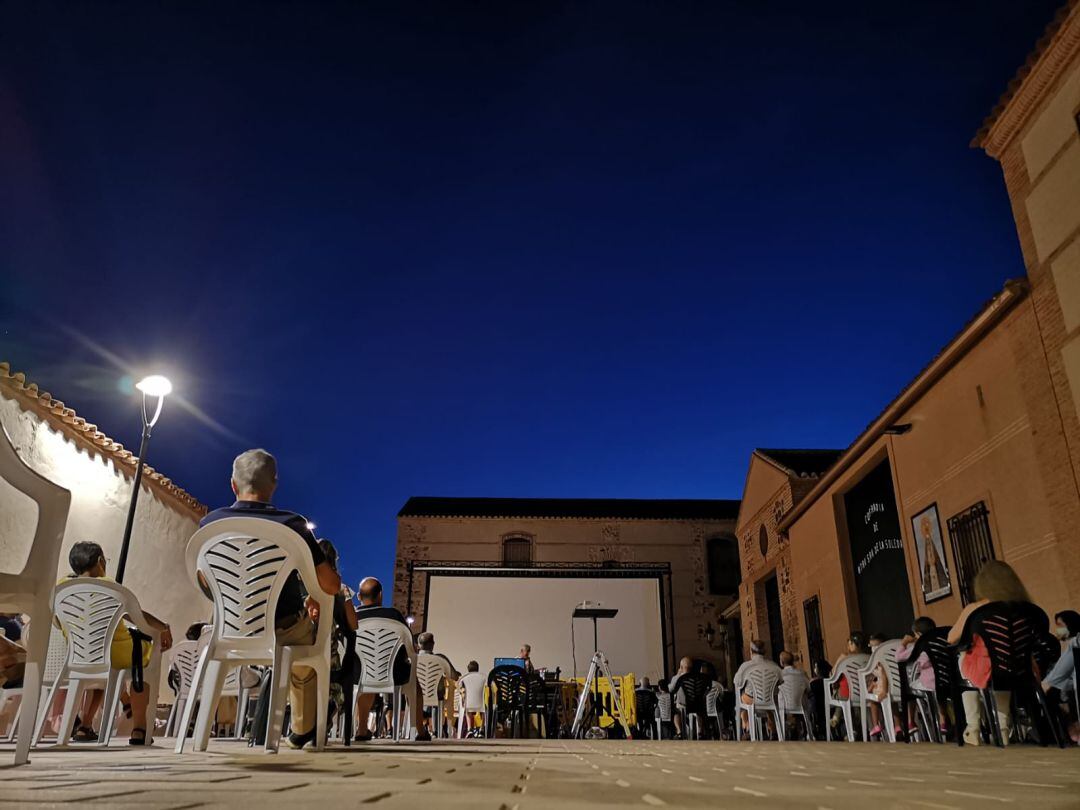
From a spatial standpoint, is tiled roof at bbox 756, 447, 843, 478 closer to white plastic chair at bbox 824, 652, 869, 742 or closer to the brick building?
the brick building

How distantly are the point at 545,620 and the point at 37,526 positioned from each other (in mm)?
21530

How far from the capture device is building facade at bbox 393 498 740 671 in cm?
2430

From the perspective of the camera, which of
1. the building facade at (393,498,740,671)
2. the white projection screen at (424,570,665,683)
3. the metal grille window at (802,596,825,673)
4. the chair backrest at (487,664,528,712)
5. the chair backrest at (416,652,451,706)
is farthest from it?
the building facade at (393,498,740,671)

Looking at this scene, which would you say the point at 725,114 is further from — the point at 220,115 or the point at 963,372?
the point at 220,115

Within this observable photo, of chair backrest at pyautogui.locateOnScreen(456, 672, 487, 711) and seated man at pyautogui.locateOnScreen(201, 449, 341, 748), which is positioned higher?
seated man at pyautogui.locateOnScreen(201, 449, 341, 748)

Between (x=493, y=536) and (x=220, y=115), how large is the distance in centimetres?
1607

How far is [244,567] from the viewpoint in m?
2.80

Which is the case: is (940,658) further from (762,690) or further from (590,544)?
(590,544)

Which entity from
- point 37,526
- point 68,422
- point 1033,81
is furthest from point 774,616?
point 37,526

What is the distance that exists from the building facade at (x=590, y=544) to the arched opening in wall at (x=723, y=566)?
1.4 inches

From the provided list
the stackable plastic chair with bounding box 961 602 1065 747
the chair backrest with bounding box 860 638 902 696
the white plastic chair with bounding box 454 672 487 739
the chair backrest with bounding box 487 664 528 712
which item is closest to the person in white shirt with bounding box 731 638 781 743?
the chair backrest with bounding box 860 638 902 696

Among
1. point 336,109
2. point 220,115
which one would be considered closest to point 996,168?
point 336,109

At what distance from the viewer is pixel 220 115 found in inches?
615

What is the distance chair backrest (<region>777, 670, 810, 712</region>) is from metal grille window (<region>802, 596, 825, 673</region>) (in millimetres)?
4854
